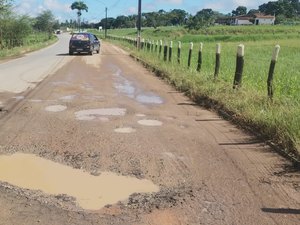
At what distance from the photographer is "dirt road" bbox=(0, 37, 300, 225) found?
4500mm

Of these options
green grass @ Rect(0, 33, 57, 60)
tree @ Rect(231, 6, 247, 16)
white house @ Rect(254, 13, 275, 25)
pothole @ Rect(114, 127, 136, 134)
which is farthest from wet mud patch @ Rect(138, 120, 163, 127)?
tree @ Rect(231, 6, 247, 16)

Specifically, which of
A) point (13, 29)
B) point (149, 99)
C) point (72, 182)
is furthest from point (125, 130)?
point (13, 29)

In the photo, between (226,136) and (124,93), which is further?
(124,93)

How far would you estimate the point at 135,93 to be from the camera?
12.9 metres

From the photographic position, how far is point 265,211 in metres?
4.58

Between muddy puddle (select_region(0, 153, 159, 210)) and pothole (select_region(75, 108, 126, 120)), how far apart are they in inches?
113

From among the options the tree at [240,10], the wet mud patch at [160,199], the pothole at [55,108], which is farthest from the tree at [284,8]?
the wet mud patch at [160,199]

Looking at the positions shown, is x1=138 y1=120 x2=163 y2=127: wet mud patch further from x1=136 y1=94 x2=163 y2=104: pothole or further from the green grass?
the green grass

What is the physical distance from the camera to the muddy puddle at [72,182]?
4996mm

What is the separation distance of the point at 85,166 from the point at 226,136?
8.88 ft

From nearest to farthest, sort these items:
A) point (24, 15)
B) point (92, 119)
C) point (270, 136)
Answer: point (270, 136) < point (92, 119) < point (24, 15)

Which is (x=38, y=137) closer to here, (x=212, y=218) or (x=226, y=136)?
(x=226, y=136)

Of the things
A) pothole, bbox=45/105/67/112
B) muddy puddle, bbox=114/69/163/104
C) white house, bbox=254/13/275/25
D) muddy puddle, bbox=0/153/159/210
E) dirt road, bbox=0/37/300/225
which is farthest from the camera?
white house, bbox=254/13/275/25

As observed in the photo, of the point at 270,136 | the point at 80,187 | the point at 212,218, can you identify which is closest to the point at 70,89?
the point at 270,136
